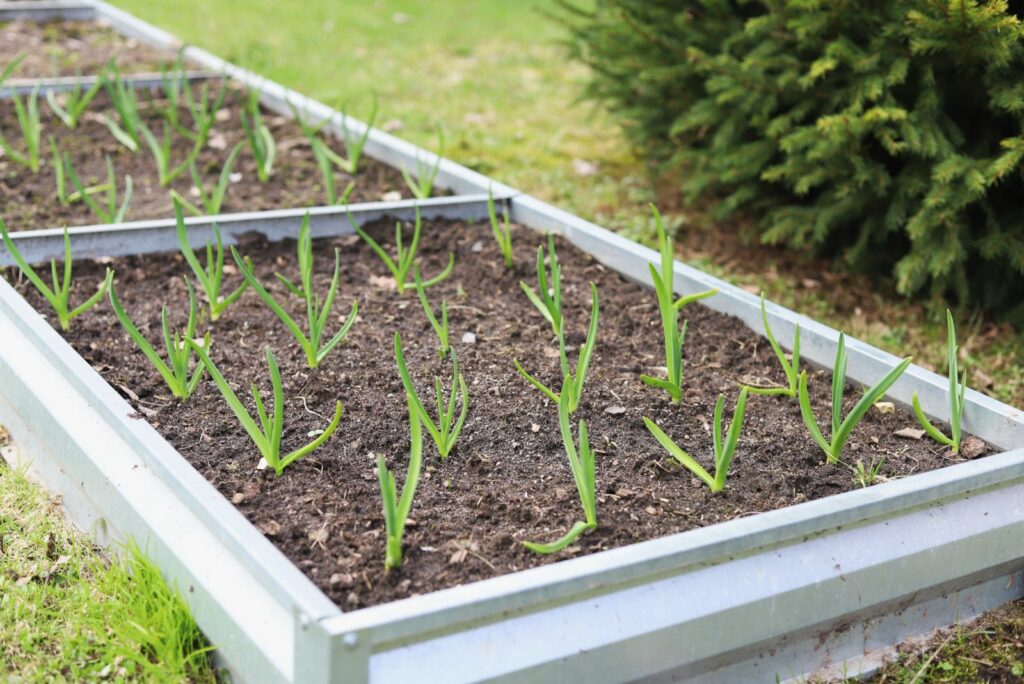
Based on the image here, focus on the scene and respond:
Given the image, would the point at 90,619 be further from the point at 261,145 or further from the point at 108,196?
the point at 261,145

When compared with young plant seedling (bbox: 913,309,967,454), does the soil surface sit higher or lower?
lower

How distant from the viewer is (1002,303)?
384 cm

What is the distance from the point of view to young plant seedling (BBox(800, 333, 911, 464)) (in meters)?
2.28

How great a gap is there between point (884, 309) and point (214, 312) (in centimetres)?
234

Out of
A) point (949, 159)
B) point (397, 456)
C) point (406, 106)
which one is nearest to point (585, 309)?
point (397, 456)

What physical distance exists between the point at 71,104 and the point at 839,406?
3651mm

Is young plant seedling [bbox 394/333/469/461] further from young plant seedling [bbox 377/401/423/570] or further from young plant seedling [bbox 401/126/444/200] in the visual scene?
young plant seedling [bbox 401/126/444/200]

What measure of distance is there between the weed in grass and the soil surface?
239mm

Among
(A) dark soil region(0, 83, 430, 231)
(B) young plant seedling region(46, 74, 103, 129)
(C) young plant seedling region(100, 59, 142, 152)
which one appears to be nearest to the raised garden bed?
(A) dark soil region(0, 83, 430, 231)

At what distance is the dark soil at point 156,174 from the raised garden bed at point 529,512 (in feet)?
3.33

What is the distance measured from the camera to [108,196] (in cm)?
413

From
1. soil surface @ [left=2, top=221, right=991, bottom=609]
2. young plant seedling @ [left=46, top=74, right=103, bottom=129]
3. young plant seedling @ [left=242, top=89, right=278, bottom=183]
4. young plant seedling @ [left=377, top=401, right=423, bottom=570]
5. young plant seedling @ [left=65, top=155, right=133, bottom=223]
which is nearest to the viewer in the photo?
young plant seedling @ [left=377, top=401, right=423, bottom=570]

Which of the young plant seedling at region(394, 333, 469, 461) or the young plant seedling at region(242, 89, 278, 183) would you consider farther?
the young plant seedling at region(242, 89, 278, 183)

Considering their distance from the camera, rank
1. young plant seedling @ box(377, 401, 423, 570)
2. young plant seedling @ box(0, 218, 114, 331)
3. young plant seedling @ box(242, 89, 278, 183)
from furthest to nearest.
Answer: young plant seedling @ box(242, 89, 278, 183), young plant seedling @ box(0, 218, 114, 331), young plant seedling @ box(377, 401, 423, 570)
